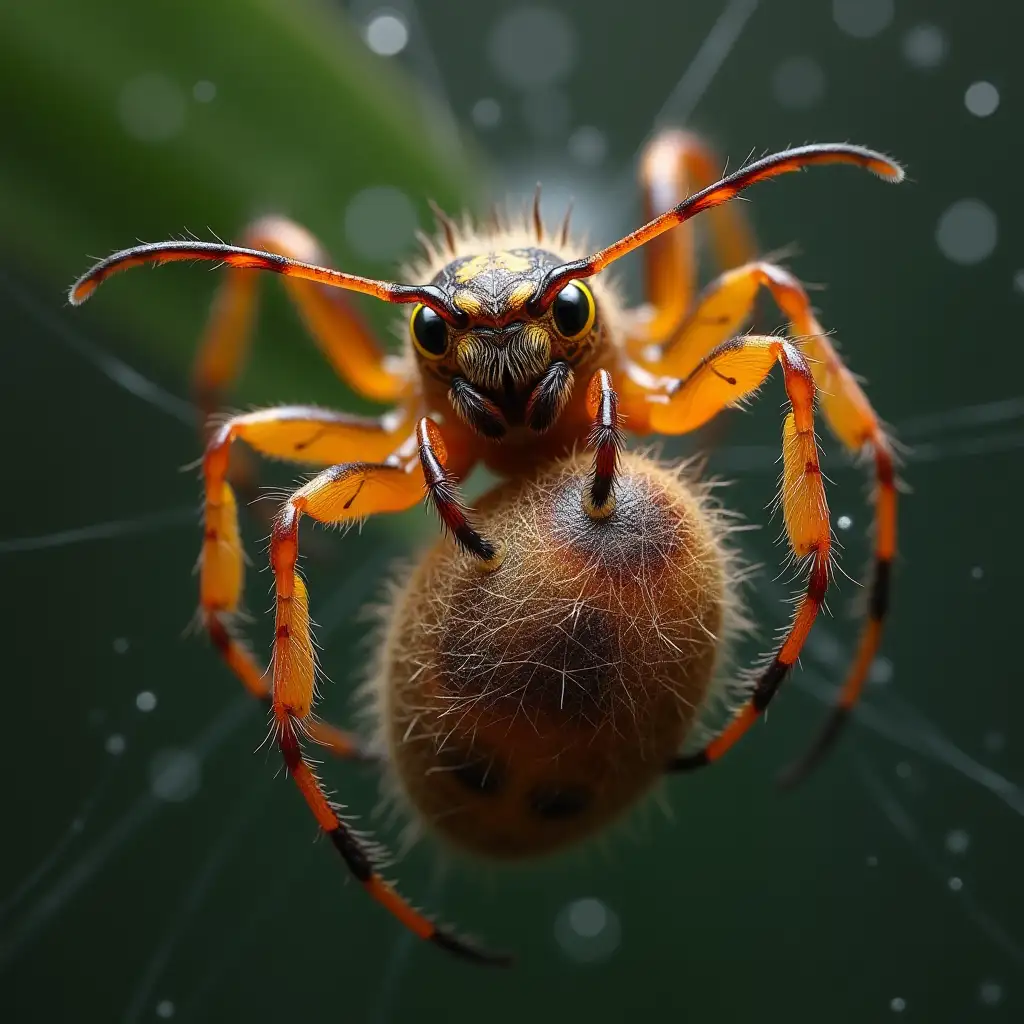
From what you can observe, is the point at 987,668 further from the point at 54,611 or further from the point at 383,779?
the point at 54,611

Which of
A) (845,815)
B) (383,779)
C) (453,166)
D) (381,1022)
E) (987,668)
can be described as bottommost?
(381,1022)

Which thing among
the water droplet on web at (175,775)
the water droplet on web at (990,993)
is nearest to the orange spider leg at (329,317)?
the water droplet on web at (175,775)

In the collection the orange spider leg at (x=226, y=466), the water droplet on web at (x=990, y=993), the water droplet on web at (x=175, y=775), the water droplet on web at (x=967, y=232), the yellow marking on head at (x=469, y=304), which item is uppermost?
the water droplet on web at (x=967, y=232)

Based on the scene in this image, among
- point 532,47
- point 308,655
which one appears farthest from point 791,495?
point 532,47

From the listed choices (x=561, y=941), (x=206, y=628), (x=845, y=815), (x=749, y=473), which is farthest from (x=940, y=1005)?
(x=206, y=628)

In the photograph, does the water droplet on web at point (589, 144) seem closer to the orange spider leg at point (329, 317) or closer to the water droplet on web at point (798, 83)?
the water droplet on web at point (798, 83)

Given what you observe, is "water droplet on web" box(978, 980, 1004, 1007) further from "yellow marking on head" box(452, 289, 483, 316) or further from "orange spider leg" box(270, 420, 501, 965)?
"yellow marking on head" box(452, 289, 483, 316)
